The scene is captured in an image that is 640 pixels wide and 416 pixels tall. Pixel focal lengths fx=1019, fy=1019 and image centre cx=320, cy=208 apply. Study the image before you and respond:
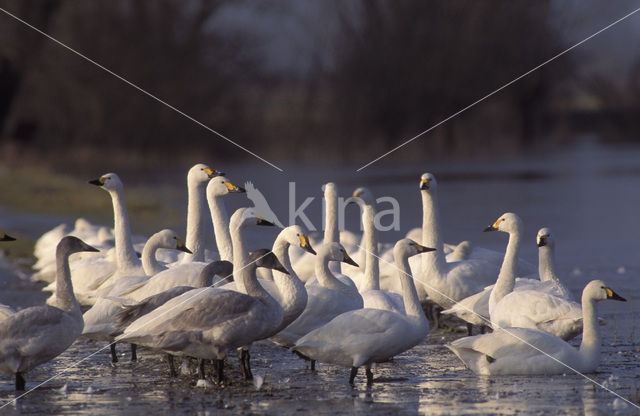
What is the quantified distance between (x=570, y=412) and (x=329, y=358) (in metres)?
1.87

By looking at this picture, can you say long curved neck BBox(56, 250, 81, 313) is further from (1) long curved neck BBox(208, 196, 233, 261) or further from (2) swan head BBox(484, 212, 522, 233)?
(2) swan head BBox(484, 212, 522, 233)

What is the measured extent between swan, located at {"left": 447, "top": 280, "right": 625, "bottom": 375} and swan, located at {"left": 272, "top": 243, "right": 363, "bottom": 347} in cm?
120

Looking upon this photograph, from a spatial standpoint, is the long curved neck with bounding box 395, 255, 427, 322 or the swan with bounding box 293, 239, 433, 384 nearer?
the swan with bounding box 293, 239, 433, 384

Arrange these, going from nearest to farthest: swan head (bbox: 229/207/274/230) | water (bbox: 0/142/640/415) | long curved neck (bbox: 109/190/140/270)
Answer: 1. water (bbox: 0/142/640/415)
2. swan head (bbox: 229/207/274/230)
3. long curved neck (bbox: 109/190/140/270)

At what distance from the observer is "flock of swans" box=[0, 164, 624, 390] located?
716 cm

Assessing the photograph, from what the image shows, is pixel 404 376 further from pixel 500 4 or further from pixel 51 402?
pixel 500 4

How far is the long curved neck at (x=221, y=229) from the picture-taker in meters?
9.79

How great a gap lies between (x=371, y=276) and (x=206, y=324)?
2.94 m

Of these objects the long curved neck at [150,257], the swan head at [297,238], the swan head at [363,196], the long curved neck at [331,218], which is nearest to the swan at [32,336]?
the swan head at [297,238]

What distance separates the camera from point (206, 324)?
715cm

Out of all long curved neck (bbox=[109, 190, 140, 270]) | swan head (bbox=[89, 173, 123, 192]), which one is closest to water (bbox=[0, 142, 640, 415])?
long curved neck (bbox=[109, 190, 140, 270])

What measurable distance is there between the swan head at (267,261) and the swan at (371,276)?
1.17m

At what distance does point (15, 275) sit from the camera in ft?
44.9

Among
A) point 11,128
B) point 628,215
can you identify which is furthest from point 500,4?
point 628,215
